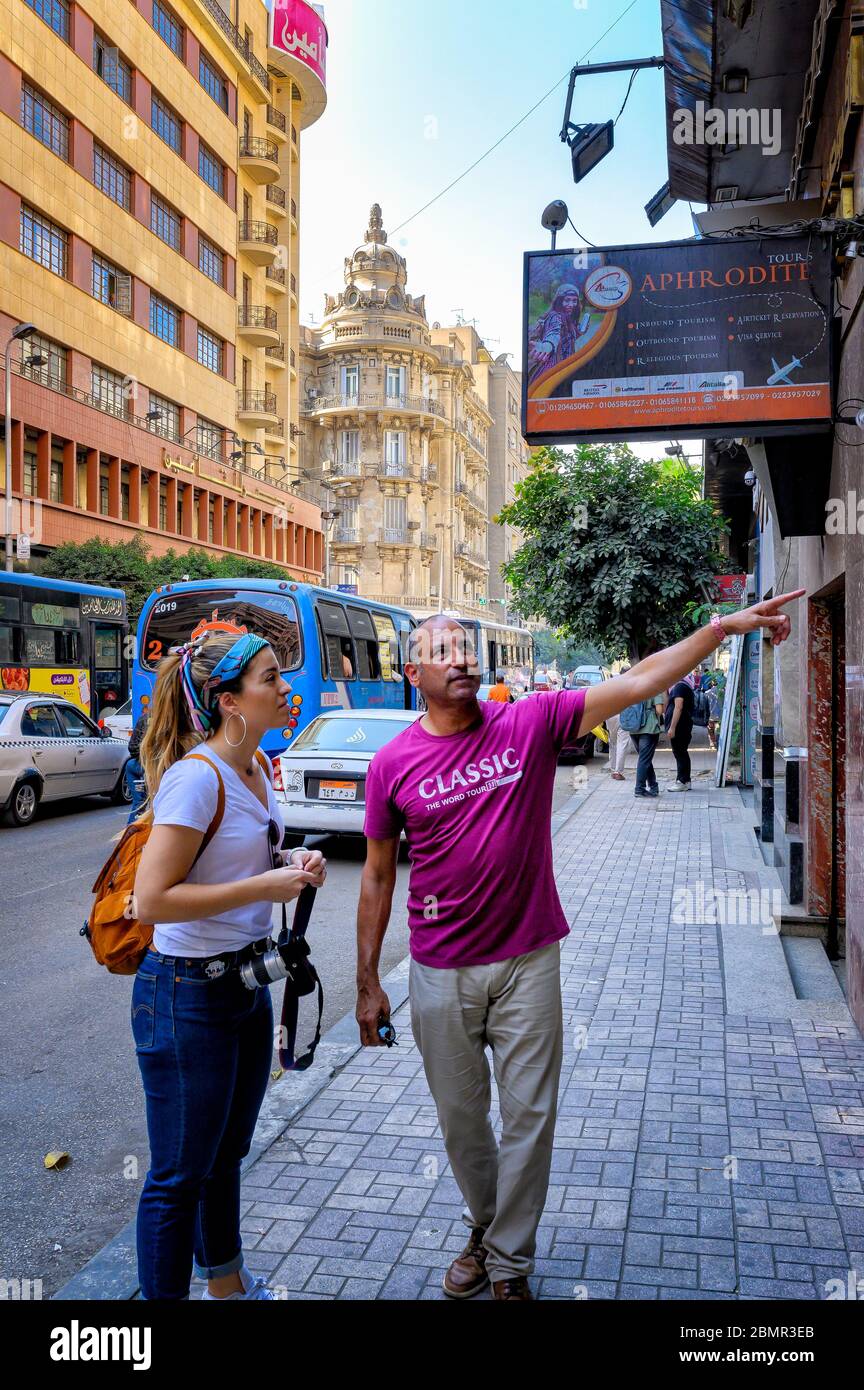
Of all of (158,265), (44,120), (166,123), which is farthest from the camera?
(166,123)

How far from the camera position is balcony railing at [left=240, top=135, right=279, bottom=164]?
46875 millimetres

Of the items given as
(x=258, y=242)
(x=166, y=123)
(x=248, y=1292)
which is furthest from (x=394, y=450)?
(x=248, y=1292)

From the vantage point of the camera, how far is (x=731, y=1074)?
5098 millimetres

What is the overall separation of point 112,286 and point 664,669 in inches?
1479

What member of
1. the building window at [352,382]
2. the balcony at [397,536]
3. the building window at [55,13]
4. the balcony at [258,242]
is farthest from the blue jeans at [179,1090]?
the building window at [352,382]

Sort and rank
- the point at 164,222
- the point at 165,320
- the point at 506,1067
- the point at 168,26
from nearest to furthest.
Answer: the point at 506,1067
the point at 168,26
the point at 164,222
the point at 165,320

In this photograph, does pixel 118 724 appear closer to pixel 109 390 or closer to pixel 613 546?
pixel 613 546

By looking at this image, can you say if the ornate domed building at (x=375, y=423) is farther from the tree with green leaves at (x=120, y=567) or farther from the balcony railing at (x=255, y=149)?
the tree with green leaves at (x=120, y=567)

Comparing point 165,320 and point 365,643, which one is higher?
point 165,320

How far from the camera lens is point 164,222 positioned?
4022 cm

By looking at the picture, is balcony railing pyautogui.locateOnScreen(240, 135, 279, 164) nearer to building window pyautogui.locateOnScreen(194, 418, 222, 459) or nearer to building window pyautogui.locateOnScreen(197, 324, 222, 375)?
building window pyautogui.locateOnScreen(197, 324, 222, 375)

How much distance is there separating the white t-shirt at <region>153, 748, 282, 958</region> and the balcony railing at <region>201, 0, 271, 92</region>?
4658cm
